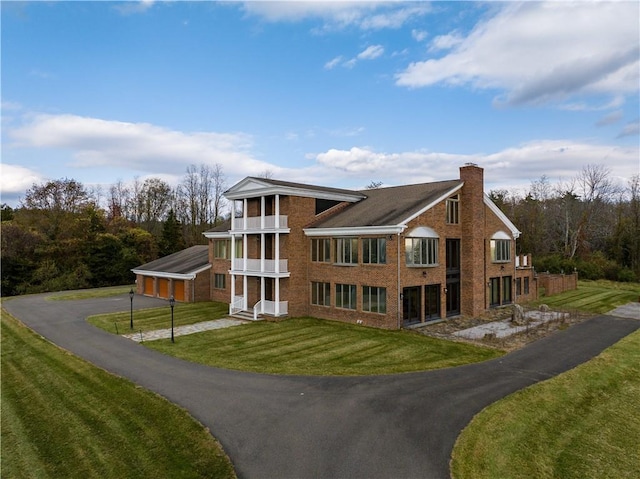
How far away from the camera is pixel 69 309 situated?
29.7 m

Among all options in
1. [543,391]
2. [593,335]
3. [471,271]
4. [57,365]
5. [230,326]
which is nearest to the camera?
[543,391]

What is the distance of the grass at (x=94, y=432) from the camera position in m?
8.88

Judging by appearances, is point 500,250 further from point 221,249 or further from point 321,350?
point 221,249

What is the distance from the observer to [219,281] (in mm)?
34312

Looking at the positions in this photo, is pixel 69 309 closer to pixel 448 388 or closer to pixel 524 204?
pixel 448 388

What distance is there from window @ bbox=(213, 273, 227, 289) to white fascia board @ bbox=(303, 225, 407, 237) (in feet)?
36.6

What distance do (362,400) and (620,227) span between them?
172 feet

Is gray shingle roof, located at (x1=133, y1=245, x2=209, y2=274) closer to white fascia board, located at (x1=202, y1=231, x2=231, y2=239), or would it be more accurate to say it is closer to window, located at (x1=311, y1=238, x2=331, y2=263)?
white fascia board, located at (x1=202, y1=231, x2=231, y2=239)

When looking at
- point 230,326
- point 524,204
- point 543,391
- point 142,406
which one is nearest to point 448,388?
point 543,391

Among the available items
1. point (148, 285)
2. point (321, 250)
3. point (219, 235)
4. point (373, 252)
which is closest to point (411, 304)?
point (373, 252)

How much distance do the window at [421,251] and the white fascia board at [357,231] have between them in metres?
1.23

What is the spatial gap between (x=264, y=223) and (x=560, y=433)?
19.7 metres

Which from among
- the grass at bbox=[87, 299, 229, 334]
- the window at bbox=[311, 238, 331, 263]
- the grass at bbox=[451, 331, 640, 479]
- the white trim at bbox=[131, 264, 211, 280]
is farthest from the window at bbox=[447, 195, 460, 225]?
the white trim at bbox=[131, 264, 211, 280]

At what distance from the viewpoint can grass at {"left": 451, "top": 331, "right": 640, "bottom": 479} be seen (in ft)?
29.5
